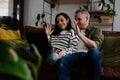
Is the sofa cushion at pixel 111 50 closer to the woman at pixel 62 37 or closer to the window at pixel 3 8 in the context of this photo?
the woman at pixel 62 37

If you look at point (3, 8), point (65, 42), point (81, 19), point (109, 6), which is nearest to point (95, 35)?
point (81, 19)

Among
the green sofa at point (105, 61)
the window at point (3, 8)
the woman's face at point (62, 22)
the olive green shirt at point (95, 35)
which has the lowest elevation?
the green sofa at point (105, 61)

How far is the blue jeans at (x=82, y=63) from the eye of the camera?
2.03 m

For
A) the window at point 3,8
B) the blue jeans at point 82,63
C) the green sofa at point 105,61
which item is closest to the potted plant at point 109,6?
the green sofa at point 105,61

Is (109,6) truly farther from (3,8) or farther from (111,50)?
(3,8)

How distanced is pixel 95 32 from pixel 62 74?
59cm

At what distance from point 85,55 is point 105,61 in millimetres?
404

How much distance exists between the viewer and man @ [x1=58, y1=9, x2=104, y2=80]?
2.04m

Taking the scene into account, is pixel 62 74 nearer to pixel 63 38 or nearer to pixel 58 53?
pixel 58 53

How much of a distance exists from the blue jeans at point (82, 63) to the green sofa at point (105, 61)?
134mm

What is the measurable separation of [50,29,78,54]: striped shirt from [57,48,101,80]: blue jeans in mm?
202

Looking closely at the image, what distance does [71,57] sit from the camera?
86.3 inches

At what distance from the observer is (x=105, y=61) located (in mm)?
2492

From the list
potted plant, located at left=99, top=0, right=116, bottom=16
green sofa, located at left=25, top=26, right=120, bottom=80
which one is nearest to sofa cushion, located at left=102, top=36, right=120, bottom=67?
green sofa, located at left=25, top=26, right=120, bottom=80
